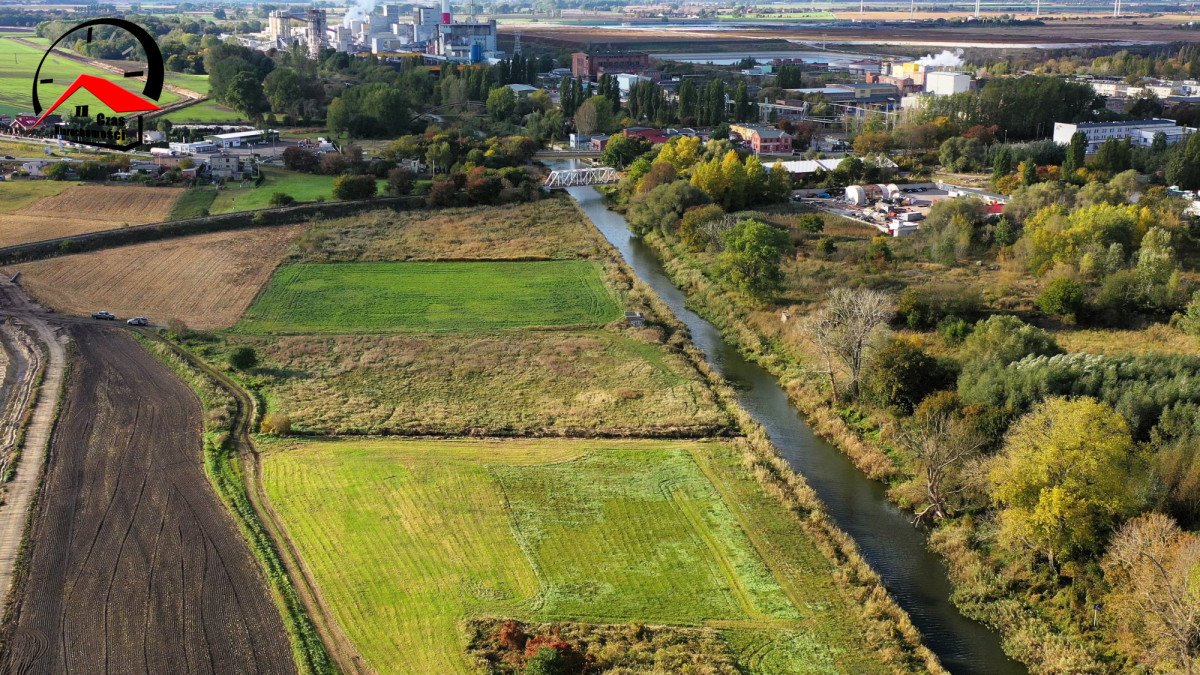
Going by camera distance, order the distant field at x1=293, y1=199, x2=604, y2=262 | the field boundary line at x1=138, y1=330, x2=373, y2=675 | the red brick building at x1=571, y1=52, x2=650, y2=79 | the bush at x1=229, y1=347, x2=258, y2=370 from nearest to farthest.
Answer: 1. the field boundary line at x1=138, y1=330, x2=373, y2=675
2. the bush at x1=229, y1=347, x2=258, y2=370
3. the distant field at x1=293, y1=199, x2=604, y2=262
4. the red brick building at x1=571, y1=52, x2=650, y2=79

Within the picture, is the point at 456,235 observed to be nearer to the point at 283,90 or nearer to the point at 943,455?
the point at 943,455

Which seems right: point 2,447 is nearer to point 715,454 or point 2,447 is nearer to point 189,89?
point 715,454

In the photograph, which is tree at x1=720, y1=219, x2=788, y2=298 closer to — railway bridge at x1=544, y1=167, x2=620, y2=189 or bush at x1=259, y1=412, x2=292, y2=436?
bush at x1=259, y1=412, x2=292, y2=436

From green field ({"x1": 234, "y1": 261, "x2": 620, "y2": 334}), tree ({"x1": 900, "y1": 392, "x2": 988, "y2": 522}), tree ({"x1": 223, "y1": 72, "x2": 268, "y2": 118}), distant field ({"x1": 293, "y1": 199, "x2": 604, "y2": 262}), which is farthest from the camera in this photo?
tree ({"x1": 223, "y1": 72, "x2": 268, "y2": 118})

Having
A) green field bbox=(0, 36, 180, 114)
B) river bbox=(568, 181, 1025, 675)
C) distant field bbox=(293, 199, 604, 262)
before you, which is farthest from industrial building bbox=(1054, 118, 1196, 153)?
green field bbox=(0, 36, 180, 114)

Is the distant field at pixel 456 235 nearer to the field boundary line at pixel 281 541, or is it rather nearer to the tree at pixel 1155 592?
the field boundary line at pixel 281 541

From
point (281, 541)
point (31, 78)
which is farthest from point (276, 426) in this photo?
point (31, 78)

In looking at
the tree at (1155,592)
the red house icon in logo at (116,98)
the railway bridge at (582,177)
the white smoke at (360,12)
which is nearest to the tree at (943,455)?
the tree at (1155,592)
